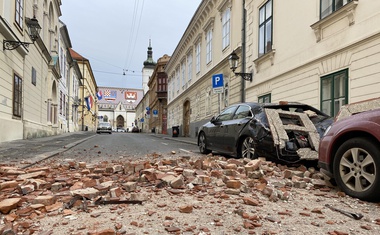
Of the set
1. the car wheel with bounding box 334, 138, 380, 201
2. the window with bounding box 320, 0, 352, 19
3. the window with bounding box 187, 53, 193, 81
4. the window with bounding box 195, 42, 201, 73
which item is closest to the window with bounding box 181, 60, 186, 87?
the window with bounding box 187, 53, 193, 81

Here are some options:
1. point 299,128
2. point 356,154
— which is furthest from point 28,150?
point 356,154

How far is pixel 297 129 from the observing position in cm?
570

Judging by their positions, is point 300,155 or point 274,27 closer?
point 300,155

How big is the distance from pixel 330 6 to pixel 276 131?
585 cm

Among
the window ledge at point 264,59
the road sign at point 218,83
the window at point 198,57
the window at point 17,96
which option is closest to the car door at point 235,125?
the road sign at point 218,83

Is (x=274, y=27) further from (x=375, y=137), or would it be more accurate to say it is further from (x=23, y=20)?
(x=23, y=20)

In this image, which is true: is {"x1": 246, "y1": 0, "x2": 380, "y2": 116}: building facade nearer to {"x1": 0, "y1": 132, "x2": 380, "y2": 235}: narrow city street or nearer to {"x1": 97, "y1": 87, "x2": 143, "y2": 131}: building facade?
{"x1": 0, "y1": 132, "x2": 380, "y2": 235}: narrow city street

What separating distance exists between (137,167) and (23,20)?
46.2 feet

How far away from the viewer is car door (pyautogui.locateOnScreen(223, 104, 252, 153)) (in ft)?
22.8

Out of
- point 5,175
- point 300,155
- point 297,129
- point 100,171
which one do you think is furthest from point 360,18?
point 5,175

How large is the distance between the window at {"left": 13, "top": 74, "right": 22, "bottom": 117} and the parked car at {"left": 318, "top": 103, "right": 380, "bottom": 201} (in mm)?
13914

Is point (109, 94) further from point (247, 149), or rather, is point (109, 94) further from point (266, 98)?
point (247, 149)

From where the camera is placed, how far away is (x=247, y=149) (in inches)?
262

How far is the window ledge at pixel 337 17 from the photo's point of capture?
827 centimetres
